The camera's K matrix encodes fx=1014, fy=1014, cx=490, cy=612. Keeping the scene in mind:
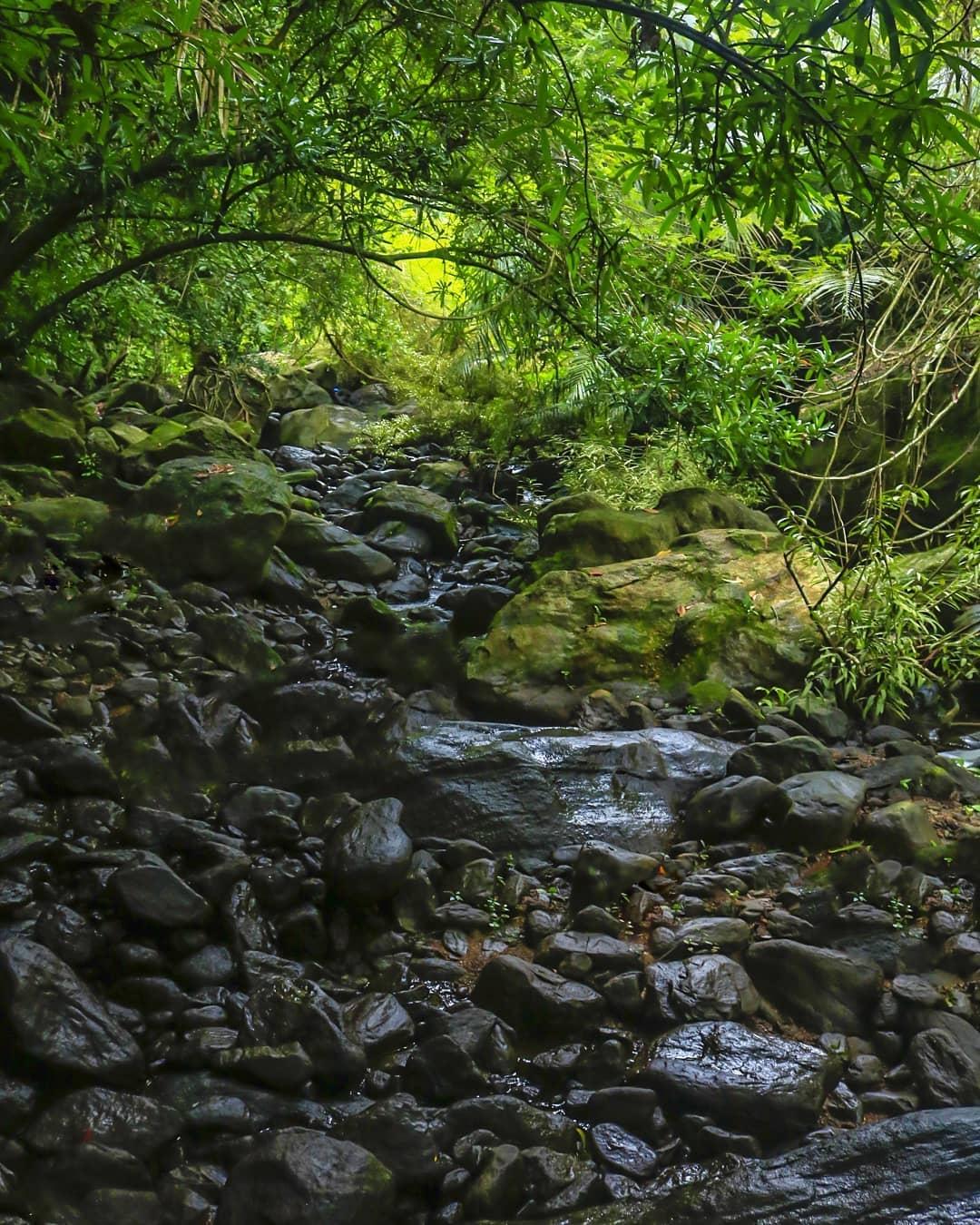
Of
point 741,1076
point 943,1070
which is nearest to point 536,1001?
point 741,1076

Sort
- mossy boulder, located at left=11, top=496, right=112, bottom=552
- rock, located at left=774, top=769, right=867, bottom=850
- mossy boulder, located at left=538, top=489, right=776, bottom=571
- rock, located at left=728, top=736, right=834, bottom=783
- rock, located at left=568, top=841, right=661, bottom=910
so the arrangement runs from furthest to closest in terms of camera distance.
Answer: mossy boulder, located at left=538, top=489, right=776, bottom=571
mossy boulder, located at left=11, top=496, right=112, bottom=552
rock, located at left=728, top=736, right=834, bottom=783
rock, located at left=774, top=769, right=867, bottom=850
rock, located at left=568, top=841, right=661, bottom=910

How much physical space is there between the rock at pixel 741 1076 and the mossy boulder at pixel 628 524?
18.2ft

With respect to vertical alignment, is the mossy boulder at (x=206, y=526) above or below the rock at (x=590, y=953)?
above

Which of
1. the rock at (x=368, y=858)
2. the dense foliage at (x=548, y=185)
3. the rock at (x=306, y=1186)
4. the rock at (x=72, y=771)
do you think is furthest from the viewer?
the rock at (x=72, y=771)

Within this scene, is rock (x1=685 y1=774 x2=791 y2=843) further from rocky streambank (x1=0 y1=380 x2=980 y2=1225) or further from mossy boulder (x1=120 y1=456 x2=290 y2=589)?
mossy boulder (x1=120 y1=456 x2=290 y2=589)

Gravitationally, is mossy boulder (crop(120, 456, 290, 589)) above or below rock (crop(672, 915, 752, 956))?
above

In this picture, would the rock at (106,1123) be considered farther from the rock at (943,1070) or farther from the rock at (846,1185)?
the rock at (943,1070)

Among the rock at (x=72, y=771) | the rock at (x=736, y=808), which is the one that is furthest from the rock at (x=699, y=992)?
the rock at (x=72, y=771)

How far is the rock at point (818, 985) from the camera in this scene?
3584 mm

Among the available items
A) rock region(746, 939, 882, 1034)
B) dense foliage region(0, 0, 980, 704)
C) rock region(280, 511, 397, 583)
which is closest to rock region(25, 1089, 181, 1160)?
rock region(746, 939, 882, 1034)

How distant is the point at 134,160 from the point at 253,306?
5.55 m

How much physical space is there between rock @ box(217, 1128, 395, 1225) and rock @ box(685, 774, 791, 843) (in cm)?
265

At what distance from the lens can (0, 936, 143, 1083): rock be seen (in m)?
2.99

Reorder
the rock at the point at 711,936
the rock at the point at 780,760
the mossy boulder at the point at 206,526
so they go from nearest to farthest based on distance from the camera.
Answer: the rock at the point at 711,936, the rock at the point at 780,760, the mossy boulder at the point at 206,526
